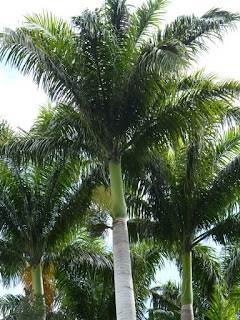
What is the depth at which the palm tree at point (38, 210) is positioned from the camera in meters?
14.8

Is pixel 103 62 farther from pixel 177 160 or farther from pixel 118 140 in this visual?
pixel 177 160

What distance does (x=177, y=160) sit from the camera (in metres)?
15.2

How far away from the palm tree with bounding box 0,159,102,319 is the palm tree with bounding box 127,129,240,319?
199 cm

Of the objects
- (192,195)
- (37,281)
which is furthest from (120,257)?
(192,195)

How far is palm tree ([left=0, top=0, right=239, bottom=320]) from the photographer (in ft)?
39.2

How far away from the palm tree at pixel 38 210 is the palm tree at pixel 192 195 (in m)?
1.99

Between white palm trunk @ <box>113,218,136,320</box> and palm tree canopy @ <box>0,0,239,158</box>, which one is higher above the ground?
palm tree canopy @ <box>0,0,239,158</box>

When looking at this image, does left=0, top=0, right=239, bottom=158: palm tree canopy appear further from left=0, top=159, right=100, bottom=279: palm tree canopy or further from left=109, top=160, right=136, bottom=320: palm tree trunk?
left=0, top=159, right=100, bottom=279: palm tree canopy

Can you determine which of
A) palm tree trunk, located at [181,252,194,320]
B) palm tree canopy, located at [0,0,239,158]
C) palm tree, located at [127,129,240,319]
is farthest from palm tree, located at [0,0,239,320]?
palm tree trunk, located at [181,252,194,320]

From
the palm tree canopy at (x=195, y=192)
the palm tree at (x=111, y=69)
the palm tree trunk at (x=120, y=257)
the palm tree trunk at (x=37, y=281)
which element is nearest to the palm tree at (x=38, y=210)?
the palm tree trunk at (x=37, y=281)

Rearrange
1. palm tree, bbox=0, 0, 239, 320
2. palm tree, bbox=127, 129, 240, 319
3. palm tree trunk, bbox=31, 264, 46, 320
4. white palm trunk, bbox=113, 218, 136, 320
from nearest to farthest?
1. white palm trunk, bbox=113, 218, 136, 320
2. palm tree, bbox=0, 0, 239, 320
3. palm tree trunk, bbox=31, 264, 46, 320
4. palm tree, bbox=127, 129, 240, 319

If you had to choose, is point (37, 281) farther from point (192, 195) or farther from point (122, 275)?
point (192, 195)

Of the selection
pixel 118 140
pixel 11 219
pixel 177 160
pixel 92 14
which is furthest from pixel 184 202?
pixel 92 14

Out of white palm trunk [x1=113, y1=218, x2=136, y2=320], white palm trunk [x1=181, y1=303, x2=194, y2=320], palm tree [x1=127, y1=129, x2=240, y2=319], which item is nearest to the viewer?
white palm trunk [x1=113, y1=218, x2=136, y2=320]
